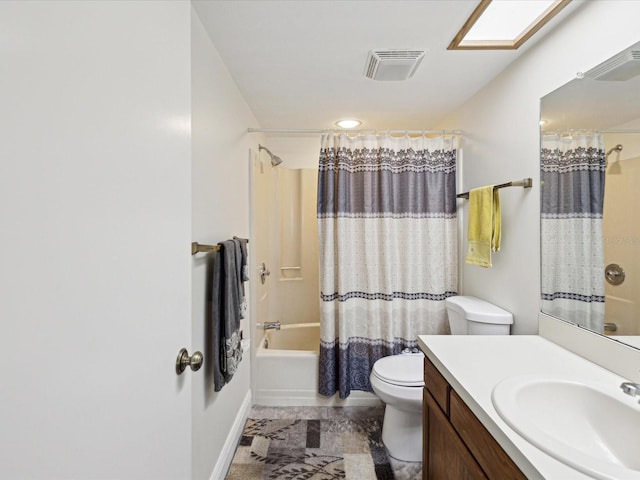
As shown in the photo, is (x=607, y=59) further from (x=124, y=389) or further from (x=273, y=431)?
(x=273, y=431)

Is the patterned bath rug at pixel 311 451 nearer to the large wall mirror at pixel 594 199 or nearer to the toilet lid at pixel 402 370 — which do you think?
the toilet lid at pixel 402 370

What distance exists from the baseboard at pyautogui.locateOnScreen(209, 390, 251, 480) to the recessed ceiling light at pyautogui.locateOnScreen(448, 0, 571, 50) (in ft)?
7.86

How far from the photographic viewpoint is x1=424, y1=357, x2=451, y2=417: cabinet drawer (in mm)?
1152

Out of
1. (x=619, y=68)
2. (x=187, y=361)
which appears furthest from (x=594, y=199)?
(x=187, y=361)

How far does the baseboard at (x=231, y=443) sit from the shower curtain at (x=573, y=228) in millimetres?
1781

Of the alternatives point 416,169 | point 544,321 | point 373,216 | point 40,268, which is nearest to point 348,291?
point 373,216

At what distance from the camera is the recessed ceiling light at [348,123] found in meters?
2.67

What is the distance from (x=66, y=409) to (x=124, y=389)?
5.1 inches

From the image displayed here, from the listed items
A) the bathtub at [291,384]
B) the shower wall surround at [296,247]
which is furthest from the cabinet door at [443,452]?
the shower wall surround at [296,247]

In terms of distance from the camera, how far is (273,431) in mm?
2129

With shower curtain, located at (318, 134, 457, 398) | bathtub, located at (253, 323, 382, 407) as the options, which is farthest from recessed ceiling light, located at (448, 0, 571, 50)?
bathtub, located at (253, 323, 382, 407)

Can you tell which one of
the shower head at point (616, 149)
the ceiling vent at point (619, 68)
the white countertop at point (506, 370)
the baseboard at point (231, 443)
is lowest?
the baseboard at point (231, 443)

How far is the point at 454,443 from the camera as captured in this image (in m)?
1.07

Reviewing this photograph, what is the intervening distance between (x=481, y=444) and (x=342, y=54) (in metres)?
1.73
